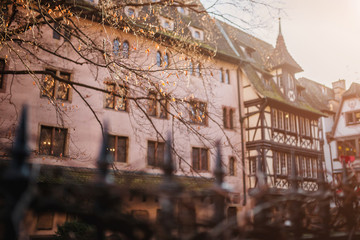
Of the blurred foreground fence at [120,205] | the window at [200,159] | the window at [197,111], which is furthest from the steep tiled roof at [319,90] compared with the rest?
the blurred foreground fence at [120,205]

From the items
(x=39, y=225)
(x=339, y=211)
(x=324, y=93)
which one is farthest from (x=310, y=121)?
(x=339, y=211)

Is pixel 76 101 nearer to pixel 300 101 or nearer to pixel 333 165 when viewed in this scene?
pixel 300 101

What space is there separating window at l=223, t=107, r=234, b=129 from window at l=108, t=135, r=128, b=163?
7965 millimetres

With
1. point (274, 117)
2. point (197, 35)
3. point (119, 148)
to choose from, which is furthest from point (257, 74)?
point (119, 148)

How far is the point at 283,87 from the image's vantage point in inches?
1046

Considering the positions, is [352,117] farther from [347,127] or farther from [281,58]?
[281,58]

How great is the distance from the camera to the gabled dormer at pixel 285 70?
87.5 feet

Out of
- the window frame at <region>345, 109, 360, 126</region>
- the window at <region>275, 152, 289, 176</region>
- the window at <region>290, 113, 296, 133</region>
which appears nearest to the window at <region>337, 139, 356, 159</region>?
the window frame at <region>345, 109, 360, 126</region>

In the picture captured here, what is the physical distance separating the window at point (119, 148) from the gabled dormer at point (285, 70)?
13752 millimetres

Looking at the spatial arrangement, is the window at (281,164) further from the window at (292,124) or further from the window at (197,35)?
the window at (197,35)

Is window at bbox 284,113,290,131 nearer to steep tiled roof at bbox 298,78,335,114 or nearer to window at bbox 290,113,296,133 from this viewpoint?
window at bbox 290,113,296,133

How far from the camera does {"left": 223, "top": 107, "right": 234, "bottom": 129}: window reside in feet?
77.9

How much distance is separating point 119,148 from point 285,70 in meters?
15.3

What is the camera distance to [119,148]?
59.8ft
